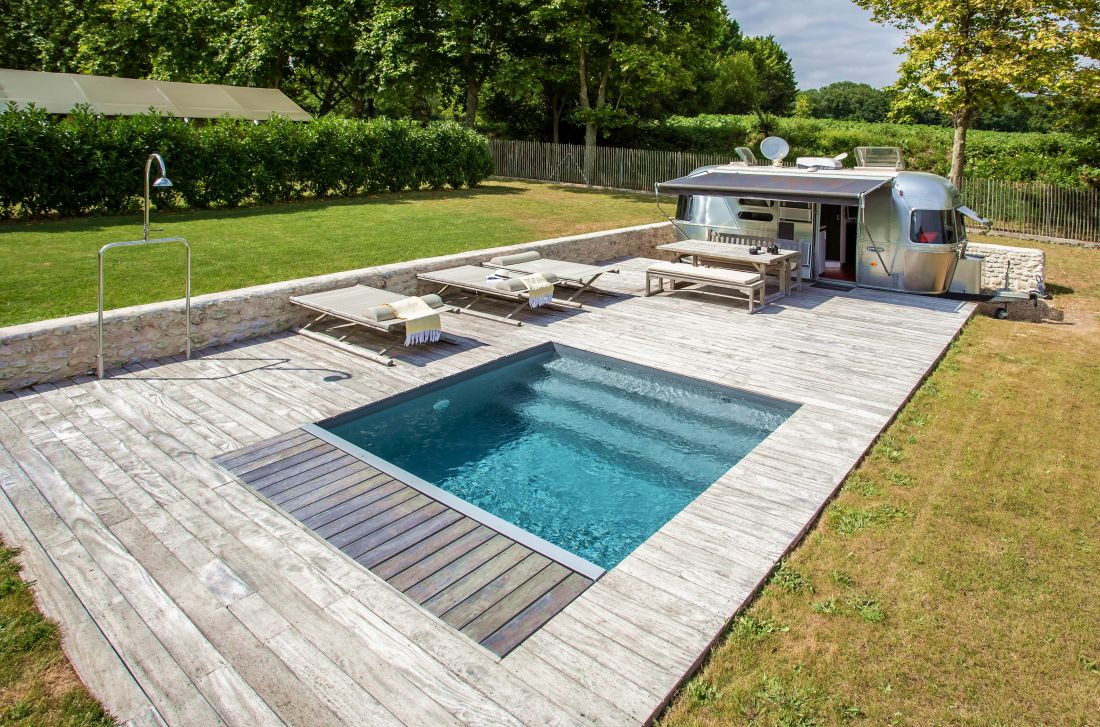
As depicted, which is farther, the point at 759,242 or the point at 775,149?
the point at 775,149

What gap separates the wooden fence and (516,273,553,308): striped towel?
14.8 meters

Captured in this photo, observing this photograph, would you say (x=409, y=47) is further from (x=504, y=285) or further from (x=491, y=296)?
(x=504, y=285)

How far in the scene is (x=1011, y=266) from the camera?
42.0 ft

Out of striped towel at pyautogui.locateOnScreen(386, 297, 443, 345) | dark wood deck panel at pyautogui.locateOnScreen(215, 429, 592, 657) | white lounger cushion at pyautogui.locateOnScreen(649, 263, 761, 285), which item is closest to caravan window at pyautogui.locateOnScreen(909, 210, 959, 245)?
white lounger cushion at pyautogui.locateOnScreen(649, 263, 761, 285)

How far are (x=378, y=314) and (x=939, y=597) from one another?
618 cm

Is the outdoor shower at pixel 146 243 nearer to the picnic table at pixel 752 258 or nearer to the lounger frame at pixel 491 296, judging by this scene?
the lounger frame at pixel 491 296

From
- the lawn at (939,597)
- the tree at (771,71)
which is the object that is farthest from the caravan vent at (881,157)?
the tree at (771,71)

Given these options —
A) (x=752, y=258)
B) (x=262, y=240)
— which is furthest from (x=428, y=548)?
(x=262, y=240)

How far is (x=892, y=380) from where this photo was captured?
7.59 meters

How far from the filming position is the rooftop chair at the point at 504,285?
9805mm

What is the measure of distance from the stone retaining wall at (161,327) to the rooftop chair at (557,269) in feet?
2.83

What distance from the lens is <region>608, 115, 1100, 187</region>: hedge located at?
65.2ft

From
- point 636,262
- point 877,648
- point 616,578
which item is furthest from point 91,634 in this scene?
point 636,262

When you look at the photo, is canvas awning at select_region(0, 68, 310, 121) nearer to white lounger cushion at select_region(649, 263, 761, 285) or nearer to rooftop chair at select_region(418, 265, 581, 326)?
rooftop chair at select_region(418, 265, 581, 326)
